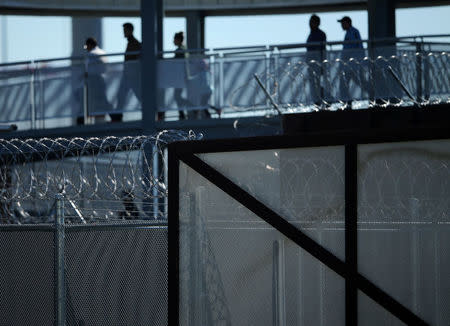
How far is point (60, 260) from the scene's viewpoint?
7.45m

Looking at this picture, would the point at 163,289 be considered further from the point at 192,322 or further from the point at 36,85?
the point at 36,85

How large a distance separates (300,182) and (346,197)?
36 cm

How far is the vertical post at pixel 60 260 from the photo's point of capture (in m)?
7.41

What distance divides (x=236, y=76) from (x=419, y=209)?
9970 mm

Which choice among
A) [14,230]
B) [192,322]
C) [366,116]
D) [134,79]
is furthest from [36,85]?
[192,322]

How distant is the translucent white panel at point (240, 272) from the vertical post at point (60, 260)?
114 centimetres

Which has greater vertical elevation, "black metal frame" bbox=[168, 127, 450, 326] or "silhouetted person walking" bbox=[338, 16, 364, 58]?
"silhouetted person walking" bbox=[338, 16, 364, 58]

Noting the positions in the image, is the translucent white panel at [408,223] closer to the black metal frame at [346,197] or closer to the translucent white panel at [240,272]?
the black metal frame at [346,197]

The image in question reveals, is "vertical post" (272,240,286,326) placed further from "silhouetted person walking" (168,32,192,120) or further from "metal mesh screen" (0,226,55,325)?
"silhouetted person walking" (168,32,192,120)

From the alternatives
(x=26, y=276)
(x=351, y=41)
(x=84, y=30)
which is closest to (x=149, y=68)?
(x=351, y=41)

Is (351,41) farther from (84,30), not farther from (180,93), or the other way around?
(84,30)

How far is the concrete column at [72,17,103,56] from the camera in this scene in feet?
97.0

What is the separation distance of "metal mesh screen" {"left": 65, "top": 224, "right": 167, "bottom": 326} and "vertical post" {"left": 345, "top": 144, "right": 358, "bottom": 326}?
179cm

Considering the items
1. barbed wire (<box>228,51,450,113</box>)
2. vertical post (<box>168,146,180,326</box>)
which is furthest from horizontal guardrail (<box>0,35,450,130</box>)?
vertical post (<box>168,146,180,326</box>)
